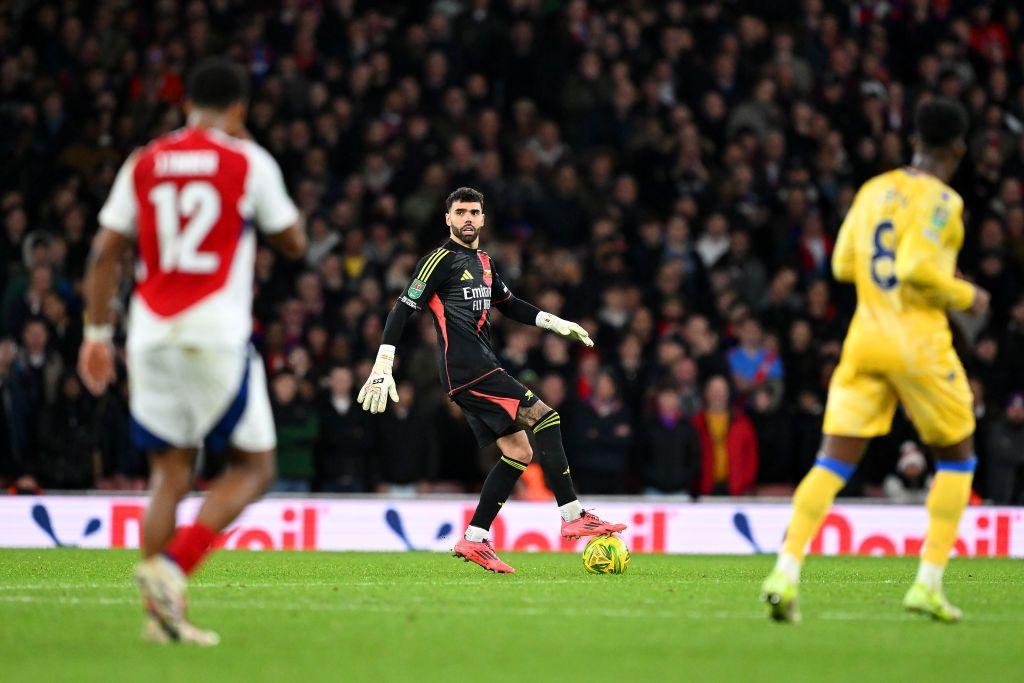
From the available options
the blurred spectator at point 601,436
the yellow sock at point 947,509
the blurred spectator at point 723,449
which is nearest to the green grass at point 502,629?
the yellow sock at point 947,509

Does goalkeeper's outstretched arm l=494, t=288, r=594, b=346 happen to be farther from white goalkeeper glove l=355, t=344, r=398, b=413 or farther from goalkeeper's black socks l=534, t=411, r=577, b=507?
white goalkeeper glove l=355, t=344, r=398, b=413

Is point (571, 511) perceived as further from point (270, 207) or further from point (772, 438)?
point (772, 438)

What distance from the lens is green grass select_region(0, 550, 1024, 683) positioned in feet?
19.4

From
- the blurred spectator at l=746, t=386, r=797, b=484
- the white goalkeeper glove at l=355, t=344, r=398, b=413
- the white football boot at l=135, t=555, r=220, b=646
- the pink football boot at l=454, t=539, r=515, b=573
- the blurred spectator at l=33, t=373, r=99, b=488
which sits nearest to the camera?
Answer: the white football boot at l=135, t=555, r=220, b=646

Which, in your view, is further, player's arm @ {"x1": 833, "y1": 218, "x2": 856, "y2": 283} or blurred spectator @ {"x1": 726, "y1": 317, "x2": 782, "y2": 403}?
blurred spectator @ {"x1": 726, "y1": 317, "x2": 782, "y2": 403}

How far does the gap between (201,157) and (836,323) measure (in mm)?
12100

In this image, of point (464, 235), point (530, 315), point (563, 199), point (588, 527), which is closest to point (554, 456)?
point (588, 527)

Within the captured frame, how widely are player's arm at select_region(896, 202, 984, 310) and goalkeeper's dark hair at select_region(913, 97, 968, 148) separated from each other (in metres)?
0.37

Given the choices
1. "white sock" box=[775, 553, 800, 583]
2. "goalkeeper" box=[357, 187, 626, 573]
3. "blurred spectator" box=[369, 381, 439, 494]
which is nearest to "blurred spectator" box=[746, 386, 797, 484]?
"blurred spectator" box=[369, 381, 439, 494]

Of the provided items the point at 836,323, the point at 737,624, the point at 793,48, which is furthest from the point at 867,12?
the point at 737,624

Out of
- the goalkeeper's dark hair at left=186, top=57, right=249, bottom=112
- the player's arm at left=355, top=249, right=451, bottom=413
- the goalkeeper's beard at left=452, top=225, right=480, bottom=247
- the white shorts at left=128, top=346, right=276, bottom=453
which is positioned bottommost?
the white shorts at left=128, top=346, right=276, bottom=453

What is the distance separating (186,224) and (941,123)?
11.8 feet

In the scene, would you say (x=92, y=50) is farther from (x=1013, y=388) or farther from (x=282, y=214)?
(x=282, y=214)

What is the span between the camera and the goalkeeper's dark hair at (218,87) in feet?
22.4
